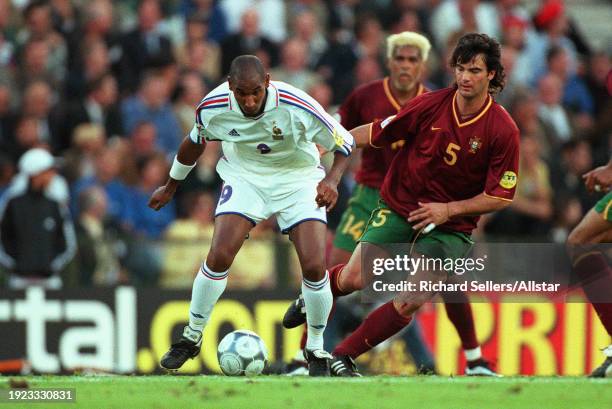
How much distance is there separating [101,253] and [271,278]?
1.76 meters

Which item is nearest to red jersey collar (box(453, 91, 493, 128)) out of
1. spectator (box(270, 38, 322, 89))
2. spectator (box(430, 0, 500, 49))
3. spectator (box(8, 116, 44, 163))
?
spectator (box(8, 116, 44, 163))

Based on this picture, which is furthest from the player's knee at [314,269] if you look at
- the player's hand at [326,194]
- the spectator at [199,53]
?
the spectator at [199,53]

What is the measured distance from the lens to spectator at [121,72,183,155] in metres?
15.4

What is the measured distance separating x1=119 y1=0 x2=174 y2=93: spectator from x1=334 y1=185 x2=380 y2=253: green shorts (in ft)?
18.9

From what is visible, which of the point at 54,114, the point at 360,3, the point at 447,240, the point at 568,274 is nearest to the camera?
the point at 447,240

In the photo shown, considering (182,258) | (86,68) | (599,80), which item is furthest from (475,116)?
(599,80)

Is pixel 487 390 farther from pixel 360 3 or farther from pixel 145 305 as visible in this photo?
pixel 360 3

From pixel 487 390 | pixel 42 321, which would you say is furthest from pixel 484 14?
pixel 487 390

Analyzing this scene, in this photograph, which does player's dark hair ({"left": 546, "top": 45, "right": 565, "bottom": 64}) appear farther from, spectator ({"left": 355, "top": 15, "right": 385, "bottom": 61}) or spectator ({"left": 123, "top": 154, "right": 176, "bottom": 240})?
spectator ({"left": 123, "top": 154, "right": 176, "bottom": 240})

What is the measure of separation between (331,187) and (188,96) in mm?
7102

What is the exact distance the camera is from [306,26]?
666 inches

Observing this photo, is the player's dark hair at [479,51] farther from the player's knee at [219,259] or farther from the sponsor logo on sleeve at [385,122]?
the player's knee at [219,259]

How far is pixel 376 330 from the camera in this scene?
9.18 metres

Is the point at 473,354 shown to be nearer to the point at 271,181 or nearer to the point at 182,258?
the point at 271,181
